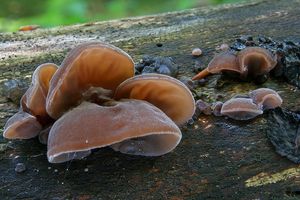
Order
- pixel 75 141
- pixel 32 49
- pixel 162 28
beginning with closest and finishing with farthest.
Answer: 1. pixel 75 141
2. pixel 32 49
3. pixel 162 28

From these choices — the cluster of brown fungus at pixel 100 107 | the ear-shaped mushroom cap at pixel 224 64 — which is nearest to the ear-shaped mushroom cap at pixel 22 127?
the cluster of brown fungus at pixel 100 107

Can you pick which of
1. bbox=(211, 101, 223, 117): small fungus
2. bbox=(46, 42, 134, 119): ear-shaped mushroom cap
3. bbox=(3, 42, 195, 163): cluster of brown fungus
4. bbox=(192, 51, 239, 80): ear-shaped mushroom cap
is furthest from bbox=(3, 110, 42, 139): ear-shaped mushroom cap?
bbox=(192, 51, 239, 80): ear-shaped mushroom cap

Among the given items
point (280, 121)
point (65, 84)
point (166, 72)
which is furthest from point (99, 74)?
point (280, 121)

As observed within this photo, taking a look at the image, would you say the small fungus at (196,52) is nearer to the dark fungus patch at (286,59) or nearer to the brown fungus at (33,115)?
the dark fungus patch at (286,59)

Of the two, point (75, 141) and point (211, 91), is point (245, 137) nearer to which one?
point (211, 91)

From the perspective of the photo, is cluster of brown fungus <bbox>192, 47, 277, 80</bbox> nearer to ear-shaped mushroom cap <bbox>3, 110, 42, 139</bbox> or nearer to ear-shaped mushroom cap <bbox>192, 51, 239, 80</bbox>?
ear-shaped mushroom cap <bbox>192, 51, 239, 80</bbox>
